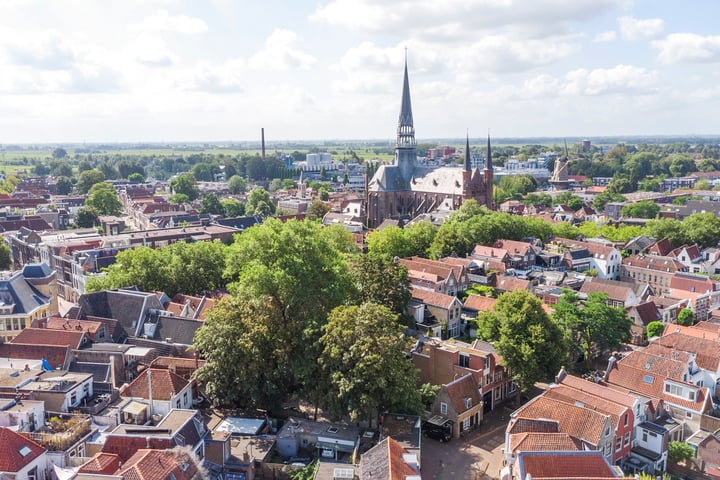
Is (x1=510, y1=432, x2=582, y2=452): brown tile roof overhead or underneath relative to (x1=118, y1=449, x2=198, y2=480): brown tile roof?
underneath

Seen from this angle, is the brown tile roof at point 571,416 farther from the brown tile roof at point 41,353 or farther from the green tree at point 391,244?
the green tree at point 391,244

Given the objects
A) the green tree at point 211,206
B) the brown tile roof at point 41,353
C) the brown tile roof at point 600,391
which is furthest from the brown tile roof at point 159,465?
the green tree at point 211,206

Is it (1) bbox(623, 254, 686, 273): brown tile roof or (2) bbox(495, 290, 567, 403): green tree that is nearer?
(2) bbox(495, 290, 567, 403): green tree

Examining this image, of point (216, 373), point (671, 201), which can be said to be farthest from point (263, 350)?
point (671, 201)

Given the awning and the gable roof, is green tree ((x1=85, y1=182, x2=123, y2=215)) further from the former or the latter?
the gable roof

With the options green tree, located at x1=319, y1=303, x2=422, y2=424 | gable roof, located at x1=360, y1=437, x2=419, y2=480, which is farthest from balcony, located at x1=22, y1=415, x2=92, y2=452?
→ gable roof, located at x1=360, y1=437, x2=419, y2=480

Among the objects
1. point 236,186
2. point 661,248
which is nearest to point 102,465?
point 661,248
